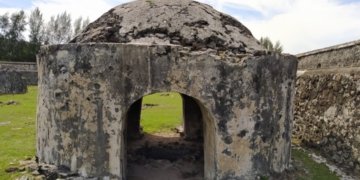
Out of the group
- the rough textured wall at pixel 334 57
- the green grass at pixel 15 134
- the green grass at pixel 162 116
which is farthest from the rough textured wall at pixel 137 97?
the green grass at pixel 162 116

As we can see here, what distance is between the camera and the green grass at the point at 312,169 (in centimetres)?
864

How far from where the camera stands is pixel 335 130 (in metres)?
10.1

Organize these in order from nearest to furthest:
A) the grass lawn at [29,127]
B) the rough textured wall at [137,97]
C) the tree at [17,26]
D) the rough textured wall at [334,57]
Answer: the rough textured wall at [137,97]
the grass lawn at [29,127]
the rough textured wall at [334,57]
the tree at [17,26]

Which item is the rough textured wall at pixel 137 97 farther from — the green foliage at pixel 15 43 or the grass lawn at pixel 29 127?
the green foliage at pixel 15 43

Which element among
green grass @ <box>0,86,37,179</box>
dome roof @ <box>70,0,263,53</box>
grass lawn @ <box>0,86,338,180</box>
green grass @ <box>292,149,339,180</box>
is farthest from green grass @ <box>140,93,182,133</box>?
dome roof @ <box>70,0,263,53</box>

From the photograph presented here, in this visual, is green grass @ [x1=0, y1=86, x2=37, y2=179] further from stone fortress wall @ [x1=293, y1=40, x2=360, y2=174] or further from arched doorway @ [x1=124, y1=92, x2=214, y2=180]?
stone fortress wall @ [x1=293, y1=40, x2=360, y2=174]

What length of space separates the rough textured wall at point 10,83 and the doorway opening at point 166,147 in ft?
47.9

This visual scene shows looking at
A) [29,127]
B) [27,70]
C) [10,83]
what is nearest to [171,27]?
[29,127]

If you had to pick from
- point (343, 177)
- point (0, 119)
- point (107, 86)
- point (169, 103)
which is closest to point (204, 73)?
point (107, 86)

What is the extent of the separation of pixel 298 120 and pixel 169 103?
30.7ft

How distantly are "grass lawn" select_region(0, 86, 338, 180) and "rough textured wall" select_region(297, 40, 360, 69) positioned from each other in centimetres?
299

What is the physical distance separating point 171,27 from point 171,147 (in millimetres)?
3518

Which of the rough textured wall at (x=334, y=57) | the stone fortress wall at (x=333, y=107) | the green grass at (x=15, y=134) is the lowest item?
the green grass at (x=15, y=134)

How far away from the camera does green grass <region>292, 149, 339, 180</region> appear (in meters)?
8.64
